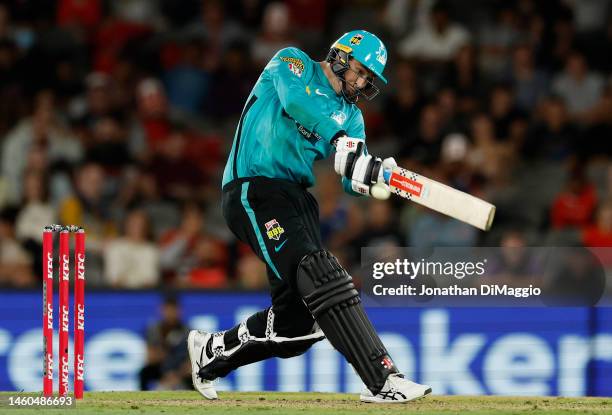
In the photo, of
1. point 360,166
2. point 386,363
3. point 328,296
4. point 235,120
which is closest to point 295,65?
point 360,166

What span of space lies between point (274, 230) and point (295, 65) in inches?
37.6

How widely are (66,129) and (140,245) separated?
2.50 meters

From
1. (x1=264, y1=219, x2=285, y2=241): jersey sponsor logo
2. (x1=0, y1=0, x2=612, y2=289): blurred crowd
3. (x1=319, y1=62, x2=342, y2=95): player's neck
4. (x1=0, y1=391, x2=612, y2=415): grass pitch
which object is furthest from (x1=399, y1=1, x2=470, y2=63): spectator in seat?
(x1=264, y1=219, x2=285, y2=241): jersey sponsor logo

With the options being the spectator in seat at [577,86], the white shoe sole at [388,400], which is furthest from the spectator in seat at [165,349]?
the spectator in seat at [577,86]

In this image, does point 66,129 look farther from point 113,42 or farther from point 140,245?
point 140,245

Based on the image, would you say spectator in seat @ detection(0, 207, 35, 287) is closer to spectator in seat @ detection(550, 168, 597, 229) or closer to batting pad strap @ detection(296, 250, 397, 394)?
spectator in seat @ detection(550, 168, 597, 229)

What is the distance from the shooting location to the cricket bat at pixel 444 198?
693 cm

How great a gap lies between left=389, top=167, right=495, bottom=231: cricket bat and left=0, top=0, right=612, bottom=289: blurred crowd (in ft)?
14.6

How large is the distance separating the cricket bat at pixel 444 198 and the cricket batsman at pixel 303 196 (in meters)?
0.10

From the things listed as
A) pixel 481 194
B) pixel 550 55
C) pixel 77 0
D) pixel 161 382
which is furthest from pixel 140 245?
pixel 550 55

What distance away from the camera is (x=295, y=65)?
7.50 m

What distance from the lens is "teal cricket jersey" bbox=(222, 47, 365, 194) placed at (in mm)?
7453

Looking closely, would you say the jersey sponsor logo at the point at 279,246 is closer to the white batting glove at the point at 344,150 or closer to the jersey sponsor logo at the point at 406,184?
the white batting glove at the point at 344,150

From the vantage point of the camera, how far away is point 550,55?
48.7ft
